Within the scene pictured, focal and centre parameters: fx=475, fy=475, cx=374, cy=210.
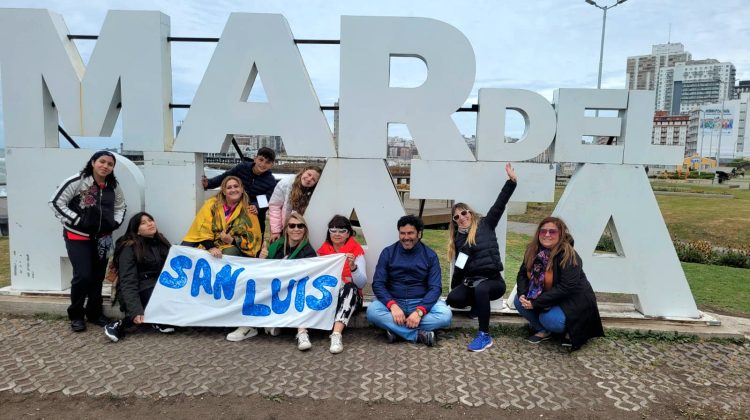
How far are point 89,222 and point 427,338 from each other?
10.7 feet

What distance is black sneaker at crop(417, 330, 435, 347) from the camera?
4.31 m

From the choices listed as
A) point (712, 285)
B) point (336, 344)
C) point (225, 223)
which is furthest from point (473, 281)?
point (712, 285)

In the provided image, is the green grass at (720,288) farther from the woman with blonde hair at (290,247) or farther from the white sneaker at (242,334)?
the white sneaker at (242,334)

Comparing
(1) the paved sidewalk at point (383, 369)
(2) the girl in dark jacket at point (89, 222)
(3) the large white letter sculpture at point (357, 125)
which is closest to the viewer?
(1) the paved sidewalk at point (383, 369)

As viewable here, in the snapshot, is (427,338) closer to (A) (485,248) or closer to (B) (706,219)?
(A) (485,248)

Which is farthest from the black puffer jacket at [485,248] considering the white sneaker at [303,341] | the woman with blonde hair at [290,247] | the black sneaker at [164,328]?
the black sneaker at [164,328]

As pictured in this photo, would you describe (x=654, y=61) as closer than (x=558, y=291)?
No

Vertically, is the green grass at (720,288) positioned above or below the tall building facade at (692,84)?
below

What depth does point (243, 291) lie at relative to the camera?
4.56m

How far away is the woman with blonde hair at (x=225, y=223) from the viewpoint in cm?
469

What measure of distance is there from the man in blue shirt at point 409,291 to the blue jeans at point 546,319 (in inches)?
29.6

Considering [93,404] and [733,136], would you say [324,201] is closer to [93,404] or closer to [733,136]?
[93,404]

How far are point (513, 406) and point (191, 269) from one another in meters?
3.17

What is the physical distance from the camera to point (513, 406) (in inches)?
129
